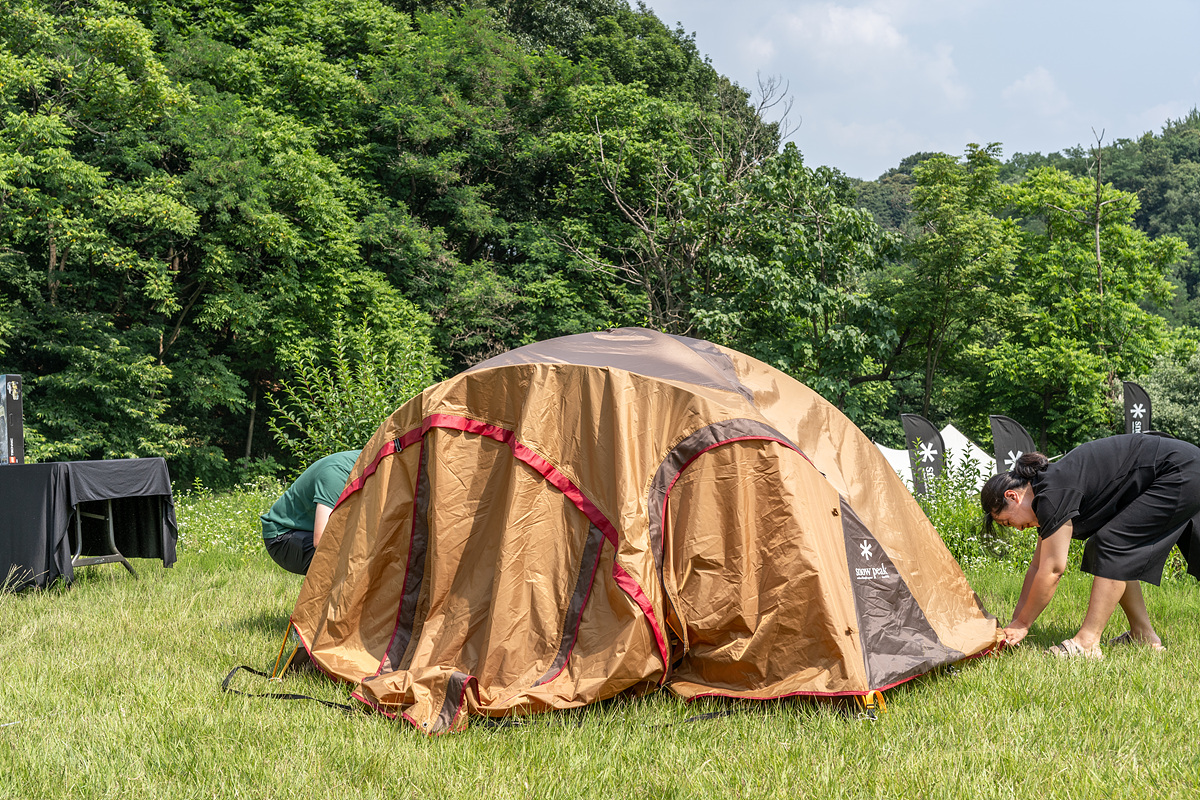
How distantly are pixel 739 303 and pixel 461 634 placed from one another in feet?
Result: 41.7

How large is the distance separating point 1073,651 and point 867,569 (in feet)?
4.24

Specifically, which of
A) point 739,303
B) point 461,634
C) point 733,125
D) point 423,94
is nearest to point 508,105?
point 423,94

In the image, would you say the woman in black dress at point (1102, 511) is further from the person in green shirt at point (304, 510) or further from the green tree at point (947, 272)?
the green tree at point (947, 272)

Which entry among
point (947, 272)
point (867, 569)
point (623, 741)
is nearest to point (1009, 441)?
point (867, 569)

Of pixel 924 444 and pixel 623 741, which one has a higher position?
pixel 924 444

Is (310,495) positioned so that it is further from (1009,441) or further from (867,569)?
(1009,441)

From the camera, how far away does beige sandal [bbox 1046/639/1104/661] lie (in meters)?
4.16

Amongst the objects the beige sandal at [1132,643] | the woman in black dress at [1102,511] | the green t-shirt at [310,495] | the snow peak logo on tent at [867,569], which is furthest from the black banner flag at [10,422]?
the beige sandal at [1132,643]

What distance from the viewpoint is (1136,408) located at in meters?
9.29

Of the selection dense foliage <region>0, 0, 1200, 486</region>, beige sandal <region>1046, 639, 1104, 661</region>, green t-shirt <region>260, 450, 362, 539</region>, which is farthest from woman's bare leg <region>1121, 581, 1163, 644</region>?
dense foliage <region>0, 0, 1200, 486</region>

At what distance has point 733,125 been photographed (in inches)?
894

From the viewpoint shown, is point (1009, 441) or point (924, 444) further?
point (924, 444)

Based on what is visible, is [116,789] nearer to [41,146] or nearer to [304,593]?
[304,593]

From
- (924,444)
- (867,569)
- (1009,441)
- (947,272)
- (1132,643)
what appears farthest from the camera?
(947,272)
